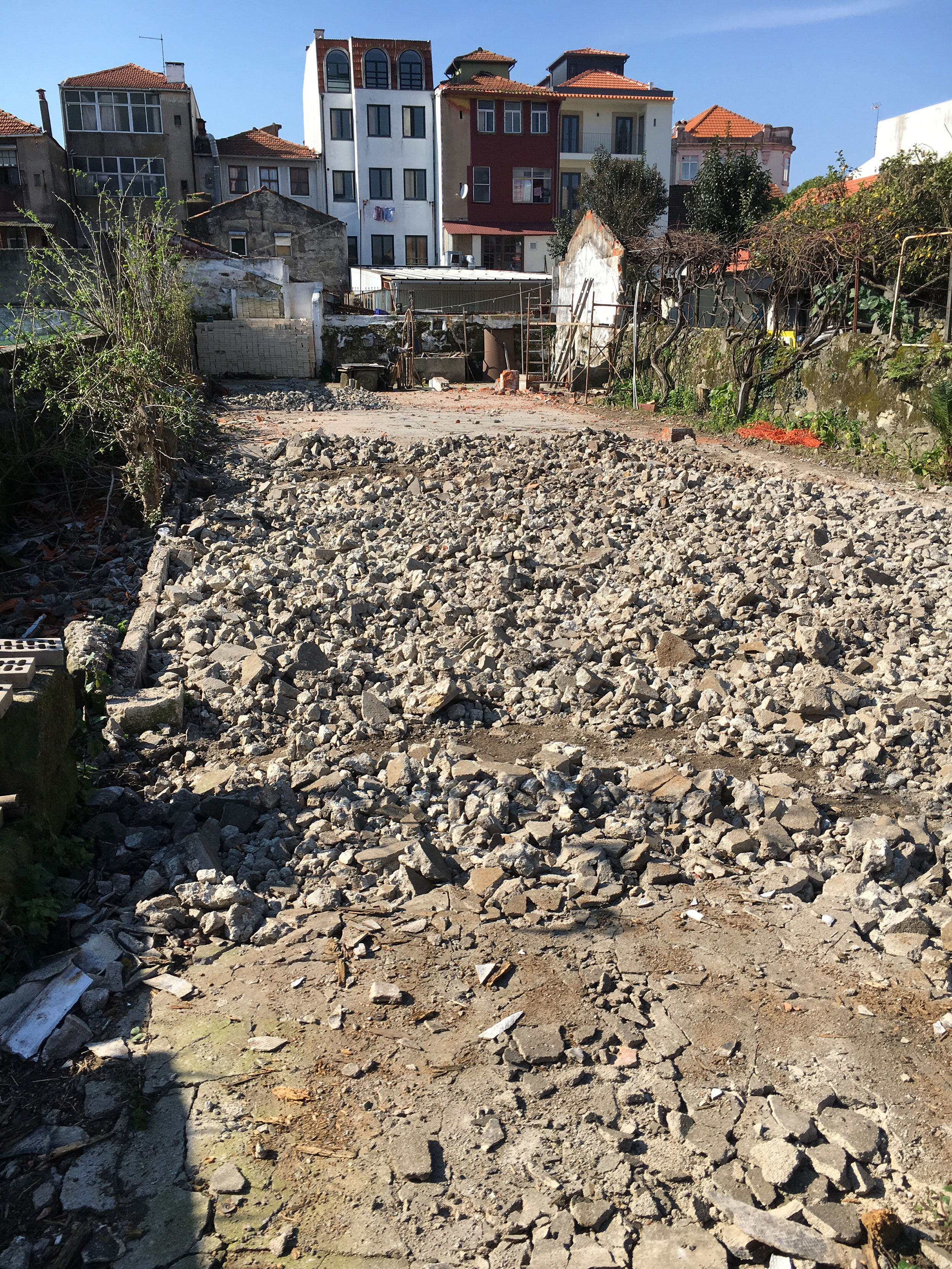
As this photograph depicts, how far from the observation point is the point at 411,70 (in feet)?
125

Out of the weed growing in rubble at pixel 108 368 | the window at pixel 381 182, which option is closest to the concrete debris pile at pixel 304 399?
the weed growing in rubble at pixel 108 368

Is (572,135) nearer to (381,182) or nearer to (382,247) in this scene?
(381,182)

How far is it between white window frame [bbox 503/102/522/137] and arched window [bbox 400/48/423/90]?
3.50 metres

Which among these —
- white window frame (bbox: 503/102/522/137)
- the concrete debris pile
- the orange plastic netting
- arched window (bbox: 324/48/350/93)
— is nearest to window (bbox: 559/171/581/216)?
white window frame (bbox: 503/102/522/137)

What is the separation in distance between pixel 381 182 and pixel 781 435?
30345mm

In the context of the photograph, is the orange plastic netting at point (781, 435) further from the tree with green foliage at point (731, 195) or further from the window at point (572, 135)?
the window at point (572, 135)

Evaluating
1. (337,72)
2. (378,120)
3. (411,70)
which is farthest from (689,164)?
(337,72)

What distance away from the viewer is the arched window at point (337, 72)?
3769cm

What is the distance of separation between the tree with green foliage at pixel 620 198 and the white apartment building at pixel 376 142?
21.0ft

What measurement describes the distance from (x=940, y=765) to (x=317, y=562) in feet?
16.0

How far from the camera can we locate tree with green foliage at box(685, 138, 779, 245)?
95.8 feet

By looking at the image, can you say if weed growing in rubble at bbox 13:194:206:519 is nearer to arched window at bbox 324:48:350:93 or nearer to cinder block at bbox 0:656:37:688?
cinder block at bbox 0:656:37:688

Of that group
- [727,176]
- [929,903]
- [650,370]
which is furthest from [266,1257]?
[727,176]

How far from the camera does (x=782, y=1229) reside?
236cm
